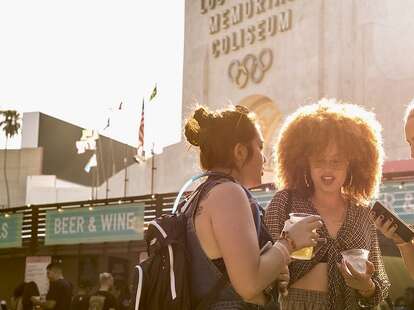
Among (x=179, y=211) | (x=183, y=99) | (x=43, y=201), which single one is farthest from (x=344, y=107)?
(x=43, y=201)

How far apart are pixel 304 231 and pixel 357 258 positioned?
1.12 feet

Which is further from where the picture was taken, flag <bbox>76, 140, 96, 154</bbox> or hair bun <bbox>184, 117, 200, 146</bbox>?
flag <bbox>76, 140, 96, 154</bbox>

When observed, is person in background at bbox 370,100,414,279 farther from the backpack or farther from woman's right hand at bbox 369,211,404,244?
the backpack

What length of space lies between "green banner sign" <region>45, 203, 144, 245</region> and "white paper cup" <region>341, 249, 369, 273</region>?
21.8 metres

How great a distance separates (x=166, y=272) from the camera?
280 cm

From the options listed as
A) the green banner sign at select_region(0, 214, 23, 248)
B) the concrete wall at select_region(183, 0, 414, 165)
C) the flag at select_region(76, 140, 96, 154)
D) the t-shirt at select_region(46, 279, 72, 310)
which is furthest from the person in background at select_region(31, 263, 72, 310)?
the flag at select_region(76, 140, 96, 154)

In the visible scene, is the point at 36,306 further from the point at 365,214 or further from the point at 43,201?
the point at 43,201

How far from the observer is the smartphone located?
335cm

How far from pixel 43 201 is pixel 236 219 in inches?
2198

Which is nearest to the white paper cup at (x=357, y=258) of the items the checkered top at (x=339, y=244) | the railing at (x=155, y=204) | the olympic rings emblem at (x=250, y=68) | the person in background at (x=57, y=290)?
the checkered top at (x=339, y=244)

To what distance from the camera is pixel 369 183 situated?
352cm

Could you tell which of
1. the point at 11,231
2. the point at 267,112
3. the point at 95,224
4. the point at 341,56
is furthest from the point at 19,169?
the point at 95,224

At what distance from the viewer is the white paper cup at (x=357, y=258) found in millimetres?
3129

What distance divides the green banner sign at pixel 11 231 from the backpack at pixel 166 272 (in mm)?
26774
